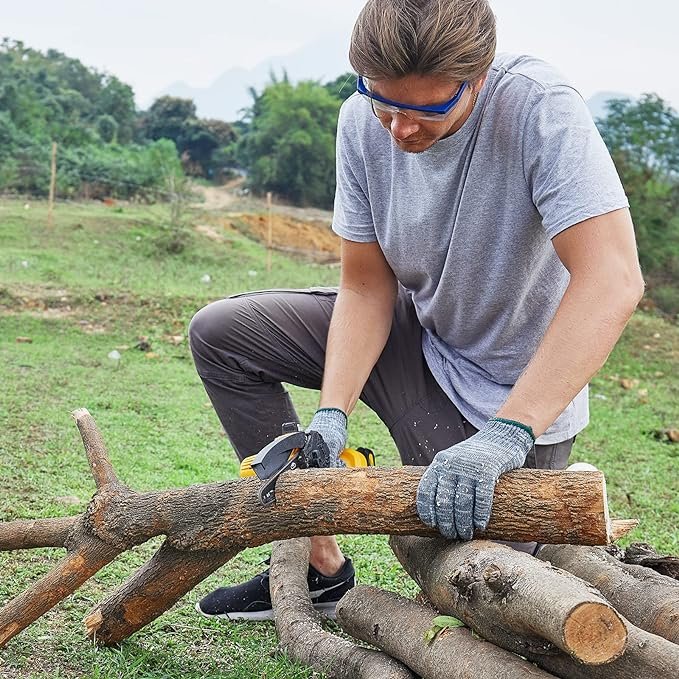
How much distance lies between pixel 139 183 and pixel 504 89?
62.3 ft

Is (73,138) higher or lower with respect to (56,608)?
higher

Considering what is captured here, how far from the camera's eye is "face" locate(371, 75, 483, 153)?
2.25 m

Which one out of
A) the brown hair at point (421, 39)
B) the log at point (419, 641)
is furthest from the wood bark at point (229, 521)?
the brown hair at point (421, 39)

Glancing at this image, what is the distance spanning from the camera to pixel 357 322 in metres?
2.81

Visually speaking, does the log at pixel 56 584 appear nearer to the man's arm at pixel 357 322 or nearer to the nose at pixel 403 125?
the man's arm at pixel 357 322

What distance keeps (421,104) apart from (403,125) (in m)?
0.08

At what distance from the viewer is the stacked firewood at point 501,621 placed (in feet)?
5.88

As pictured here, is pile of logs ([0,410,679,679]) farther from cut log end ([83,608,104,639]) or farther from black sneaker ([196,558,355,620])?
black sneaker ([196,558,355,620])

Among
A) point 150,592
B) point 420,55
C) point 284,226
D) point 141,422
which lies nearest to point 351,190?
point 420,55

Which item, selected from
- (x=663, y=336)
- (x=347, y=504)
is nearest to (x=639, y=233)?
(x=663, y=336)

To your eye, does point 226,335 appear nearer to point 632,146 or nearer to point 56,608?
point 56,608

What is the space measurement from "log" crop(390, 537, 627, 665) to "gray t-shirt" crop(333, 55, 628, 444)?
0.64m

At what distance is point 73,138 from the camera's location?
24109 mm

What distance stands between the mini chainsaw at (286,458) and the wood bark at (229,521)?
3 centimetres
